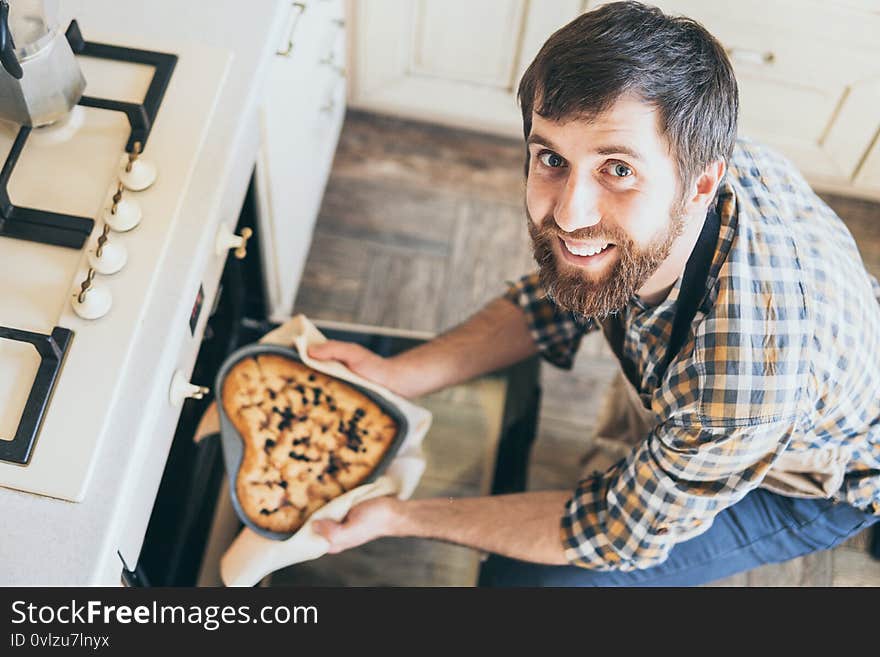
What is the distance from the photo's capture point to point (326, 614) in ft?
2.74

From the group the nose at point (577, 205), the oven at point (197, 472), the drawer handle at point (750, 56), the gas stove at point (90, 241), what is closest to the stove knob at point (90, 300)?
the gas stove at point (90, 241)

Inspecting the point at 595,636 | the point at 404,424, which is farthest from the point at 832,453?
the point at 404,424

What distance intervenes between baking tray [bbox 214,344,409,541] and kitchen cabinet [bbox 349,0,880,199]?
2.90 ft

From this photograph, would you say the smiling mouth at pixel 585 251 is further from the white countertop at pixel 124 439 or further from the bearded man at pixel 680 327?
the white countertop at pixel 124 439

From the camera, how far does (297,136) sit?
4.52 feet

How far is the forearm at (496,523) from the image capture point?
1.10m

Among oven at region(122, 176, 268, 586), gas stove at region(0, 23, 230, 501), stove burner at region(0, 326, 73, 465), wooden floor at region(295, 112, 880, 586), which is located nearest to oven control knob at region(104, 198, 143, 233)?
gas stove at region(0, 23, 230, 501)

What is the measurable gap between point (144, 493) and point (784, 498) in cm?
82

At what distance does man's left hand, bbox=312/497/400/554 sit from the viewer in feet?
3.45

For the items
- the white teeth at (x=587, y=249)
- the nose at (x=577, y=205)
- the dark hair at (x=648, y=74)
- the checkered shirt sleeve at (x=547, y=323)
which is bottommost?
the checkered shirt sleeve at (x=547, y=323)

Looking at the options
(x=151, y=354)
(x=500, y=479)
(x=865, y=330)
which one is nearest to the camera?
(x=151, y=354)

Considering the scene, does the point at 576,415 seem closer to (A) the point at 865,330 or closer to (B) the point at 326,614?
(A) the point at 865,330

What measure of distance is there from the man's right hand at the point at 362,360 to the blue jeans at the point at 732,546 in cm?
32

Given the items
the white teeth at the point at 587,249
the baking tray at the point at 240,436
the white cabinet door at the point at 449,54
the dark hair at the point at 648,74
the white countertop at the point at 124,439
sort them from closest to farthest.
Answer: the white countertop at the point at 124,439, the dark hair at the point at 648,74, the white teeth at the point at 587,249, the baking tray at the point at 240,436, the white cabinet door at the point at 449,54
